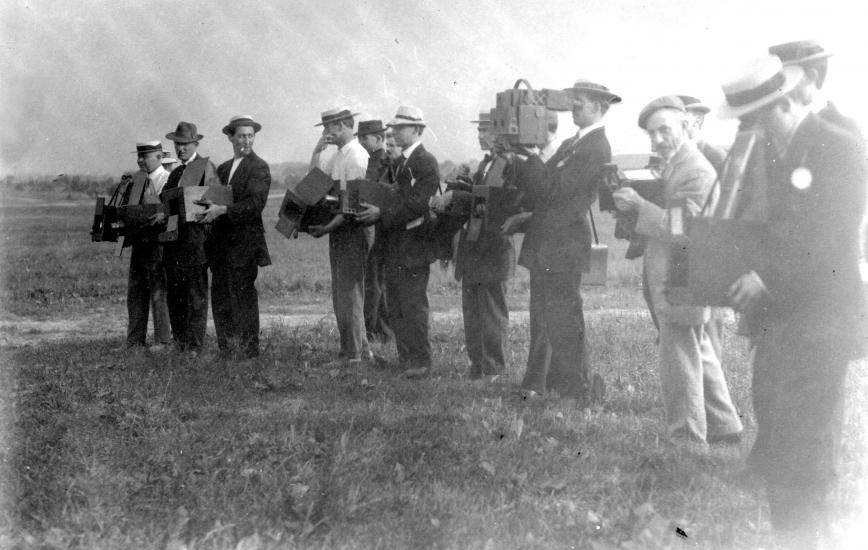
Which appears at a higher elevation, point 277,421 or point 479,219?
point 479,219

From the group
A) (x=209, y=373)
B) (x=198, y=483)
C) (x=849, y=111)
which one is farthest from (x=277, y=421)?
(x=849, y=111)

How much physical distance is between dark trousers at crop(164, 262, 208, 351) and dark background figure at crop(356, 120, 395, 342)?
173cm

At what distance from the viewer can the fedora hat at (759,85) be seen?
3.90m

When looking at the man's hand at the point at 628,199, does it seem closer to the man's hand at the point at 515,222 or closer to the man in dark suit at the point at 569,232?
the man in dark suit at the point at 569,232

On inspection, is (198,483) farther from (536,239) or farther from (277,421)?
(536,239)

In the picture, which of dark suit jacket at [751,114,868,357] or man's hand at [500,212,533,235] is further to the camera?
man's hand at [500,212,533,235]

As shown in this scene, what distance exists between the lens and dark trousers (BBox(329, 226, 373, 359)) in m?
8.67

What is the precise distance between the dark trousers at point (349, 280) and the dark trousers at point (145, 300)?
8.13 ft

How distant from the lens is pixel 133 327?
32.7 ft

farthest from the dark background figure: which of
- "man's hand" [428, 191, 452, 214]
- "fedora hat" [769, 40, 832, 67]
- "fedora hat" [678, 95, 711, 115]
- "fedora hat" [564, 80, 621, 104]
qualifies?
"fedora hat" [769, 40, 832, 67]

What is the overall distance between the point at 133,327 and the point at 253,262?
1994 millimetres

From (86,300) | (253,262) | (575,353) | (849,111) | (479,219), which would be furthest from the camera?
(86,300)

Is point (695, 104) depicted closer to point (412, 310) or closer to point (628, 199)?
point (628, 199)

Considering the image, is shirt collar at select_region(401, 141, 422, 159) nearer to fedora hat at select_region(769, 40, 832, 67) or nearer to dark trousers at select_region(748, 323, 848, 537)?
fedora hat at select_region(769, 40, 832, 67)
